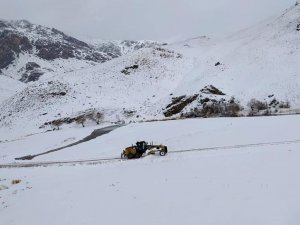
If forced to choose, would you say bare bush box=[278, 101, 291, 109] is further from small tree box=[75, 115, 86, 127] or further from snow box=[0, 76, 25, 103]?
snow box=[0, 76, 25, 103]

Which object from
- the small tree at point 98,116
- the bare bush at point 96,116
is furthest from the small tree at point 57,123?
the small tree at point 98,116

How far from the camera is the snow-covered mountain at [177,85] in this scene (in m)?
61.4

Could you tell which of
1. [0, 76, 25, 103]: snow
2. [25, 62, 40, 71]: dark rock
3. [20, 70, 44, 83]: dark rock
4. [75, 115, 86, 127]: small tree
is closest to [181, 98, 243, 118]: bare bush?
[75, 115, 86, 127]: small tree

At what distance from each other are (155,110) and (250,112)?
22.5 metres

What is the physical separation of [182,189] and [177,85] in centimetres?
7022

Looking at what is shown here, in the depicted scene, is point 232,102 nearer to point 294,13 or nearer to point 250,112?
point 250,112

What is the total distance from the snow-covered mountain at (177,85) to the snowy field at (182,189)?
95.0ft

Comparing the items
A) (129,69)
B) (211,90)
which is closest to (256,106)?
(211,90)

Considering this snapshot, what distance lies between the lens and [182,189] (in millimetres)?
16609

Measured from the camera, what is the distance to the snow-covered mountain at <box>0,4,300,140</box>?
61.4 metres

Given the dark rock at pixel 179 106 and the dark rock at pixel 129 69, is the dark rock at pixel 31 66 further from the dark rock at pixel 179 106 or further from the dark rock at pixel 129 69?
the dark rock at pixel 179 106

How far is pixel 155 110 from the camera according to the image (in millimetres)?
71125

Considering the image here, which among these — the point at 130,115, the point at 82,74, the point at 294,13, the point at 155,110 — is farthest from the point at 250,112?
the point at 82,74

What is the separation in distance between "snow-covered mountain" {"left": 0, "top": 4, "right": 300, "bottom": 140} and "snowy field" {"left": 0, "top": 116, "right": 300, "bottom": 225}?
28961mm
